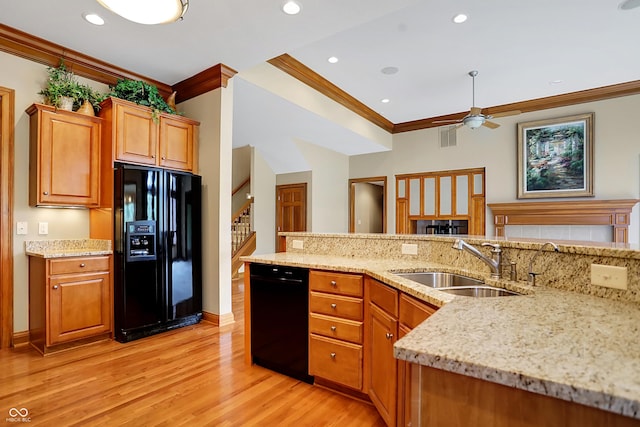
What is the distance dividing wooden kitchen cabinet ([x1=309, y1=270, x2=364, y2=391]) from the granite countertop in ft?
3.09

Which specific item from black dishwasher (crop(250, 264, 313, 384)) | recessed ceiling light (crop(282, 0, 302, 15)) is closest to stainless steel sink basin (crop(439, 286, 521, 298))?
black dishwasher (crop(250, 264, 313, 384))

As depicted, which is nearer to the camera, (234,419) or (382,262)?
(234,419)

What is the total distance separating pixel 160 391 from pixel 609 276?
259cm

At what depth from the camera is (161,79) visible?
3.95 meters

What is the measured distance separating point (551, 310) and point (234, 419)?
5.72 ft

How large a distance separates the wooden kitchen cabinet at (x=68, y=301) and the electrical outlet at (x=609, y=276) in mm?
3594

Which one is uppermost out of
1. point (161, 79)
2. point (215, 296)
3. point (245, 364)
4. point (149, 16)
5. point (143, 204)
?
point (161, 79)

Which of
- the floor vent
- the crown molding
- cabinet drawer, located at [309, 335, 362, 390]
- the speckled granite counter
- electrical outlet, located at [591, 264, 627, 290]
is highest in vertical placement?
the crown molding

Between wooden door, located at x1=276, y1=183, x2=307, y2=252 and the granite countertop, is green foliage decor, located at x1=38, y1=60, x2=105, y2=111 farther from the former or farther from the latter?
wooden door, located at x1=276, y1=183, x2=307, y2=252

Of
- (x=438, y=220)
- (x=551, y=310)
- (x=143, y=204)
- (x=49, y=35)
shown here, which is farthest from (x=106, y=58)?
(x=438, y=220)

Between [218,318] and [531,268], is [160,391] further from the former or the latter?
[531,268]

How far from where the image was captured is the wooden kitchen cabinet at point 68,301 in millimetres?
Result: 2797

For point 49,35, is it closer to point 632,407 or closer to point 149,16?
point 149,16

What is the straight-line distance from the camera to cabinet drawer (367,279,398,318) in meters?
1.78
